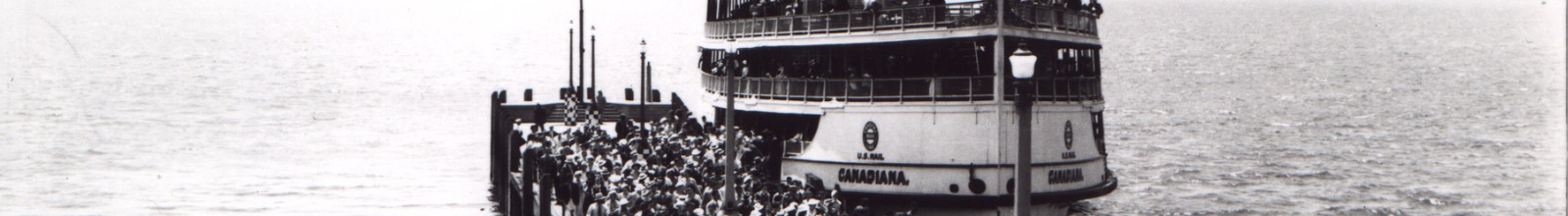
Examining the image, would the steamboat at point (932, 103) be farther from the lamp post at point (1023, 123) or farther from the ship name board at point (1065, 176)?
the lamp post at point (1023, 123)

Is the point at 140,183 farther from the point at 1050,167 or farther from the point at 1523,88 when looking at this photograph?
the point at 1523,88

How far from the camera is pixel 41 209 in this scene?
1556 inches

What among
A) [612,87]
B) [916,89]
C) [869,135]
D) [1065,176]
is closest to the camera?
[916,89]

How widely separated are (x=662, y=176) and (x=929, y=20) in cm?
615

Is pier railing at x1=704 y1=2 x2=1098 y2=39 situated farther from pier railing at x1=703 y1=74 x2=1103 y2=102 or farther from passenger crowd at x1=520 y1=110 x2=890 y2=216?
passenger crowd at x1=520 y1=110 x2=890 y2=216

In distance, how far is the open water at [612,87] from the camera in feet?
165

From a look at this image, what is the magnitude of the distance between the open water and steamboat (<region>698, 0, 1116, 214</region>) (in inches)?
274

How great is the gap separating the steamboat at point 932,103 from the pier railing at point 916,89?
20mm

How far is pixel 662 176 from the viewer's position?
20.9 metres

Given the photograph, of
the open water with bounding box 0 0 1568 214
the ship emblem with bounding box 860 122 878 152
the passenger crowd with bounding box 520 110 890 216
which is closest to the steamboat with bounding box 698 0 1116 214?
the ship emblem with bounding box 860 122 878 152

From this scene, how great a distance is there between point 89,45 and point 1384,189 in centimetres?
12686

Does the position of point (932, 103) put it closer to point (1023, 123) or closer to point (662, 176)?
point (662, 176)

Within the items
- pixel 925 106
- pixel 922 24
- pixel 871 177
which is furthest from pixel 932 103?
pixel 871 177

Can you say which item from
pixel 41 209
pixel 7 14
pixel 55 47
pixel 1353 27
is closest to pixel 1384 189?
pixel 41 209
